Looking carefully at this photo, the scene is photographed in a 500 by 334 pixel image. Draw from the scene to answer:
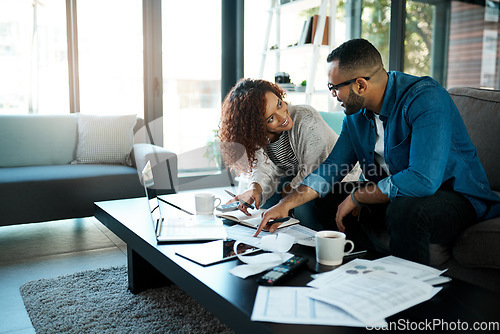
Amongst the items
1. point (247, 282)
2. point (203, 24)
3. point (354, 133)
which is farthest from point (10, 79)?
point (247, 282)

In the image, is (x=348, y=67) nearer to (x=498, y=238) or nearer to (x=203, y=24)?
(x=498, y=238)

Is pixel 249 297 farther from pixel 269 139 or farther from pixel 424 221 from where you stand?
pixel 269 139

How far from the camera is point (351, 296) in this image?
864 millimetres

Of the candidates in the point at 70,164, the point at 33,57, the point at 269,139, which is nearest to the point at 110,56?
the point at 33,57

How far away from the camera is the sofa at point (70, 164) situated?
2.45 metres

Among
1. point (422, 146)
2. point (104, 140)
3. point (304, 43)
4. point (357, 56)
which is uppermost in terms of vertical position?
point (304, 43)

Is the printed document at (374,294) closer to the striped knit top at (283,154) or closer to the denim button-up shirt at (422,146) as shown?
the denim button-up shirt at (422,146)

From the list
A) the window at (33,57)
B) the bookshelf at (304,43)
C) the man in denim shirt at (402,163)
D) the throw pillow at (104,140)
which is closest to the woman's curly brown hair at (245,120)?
the man in denim shirt at (402,163)

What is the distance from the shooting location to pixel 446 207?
→ 1.38 m

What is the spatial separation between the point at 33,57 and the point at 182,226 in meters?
3.05

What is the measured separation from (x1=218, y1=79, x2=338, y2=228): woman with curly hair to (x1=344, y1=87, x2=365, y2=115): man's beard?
1.04 ft

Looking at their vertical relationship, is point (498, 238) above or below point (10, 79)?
below

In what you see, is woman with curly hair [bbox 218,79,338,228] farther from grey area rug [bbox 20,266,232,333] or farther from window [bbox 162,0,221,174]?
window [bbox 162,0,221,174]

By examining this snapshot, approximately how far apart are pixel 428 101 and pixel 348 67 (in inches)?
11.6
